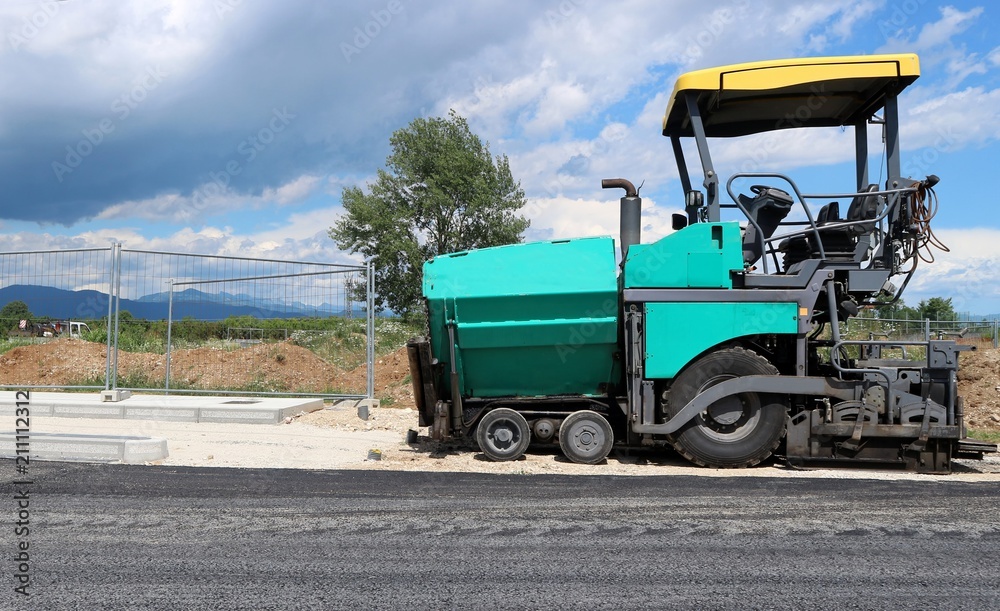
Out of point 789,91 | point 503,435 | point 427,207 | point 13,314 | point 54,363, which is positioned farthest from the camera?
point 427,207

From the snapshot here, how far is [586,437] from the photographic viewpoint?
7324 millimetres

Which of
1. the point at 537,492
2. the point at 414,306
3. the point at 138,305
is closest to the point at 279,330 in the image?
the point at 138,305

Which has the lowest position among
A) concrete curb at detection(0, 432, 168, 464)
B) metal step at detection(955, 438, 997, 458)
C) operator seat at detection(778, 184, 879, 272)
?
concrete curb at detection(0, 432, 168, 464)

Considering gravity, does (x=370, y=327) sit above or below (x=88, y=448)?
above

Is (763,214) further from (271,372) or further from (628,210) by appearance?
(271,372)

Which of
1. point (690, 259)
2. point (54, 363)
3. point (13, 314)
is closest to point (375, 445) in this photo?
point (690, 259)

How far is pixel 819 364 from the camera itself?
25.0ft

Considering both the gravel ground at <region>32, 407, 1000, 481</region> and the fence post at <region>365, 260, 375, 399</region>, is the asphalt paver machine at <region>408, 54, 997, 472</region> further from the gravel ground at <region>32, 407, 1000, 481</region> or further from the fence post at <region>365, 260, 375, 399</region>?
the fence post at <region>365, 260, 375, 399</region>

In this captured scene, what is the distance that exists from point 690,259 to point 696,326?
0.62 metres

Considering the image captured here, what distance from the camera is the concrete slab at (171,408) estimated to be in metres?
10.0

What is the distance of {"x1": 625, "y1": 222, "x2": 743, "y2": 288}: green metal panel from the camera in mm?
7078

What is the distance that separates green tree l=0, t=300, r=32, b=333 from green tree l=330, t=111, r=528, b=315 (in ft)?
46.2

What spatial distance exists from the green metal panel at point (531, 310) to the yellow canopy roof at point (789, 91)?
173 cm

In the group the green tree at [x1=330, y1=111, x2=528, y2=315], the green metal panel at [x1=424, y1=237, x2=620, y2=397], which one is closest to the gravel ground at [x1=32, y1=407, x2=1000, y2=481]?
the green metal panel at [x1=424, y1=237, x2=620, y2=397]
